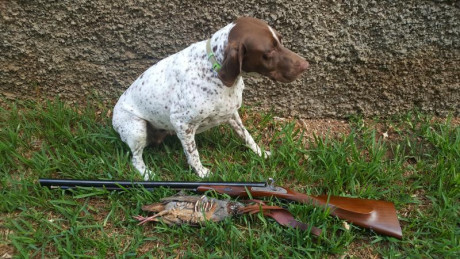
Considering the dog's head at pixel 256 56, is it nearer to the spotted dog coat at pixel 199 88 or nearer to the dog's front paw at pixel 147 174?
the spotted dog coat at pixel 199 88

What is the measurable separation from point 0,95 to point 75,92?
0.73m

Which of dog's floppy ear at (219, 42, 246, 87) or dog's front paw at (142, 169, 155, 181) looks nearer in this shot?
dog's floppy ear at (219, 42, 246, 87)

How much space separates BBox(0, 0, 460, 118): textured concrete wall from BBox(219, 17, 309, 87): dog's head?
0.84 meters

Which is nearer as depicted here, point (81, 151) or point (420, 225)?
point (420, 225)

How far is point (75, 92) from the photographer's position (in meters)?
3.78

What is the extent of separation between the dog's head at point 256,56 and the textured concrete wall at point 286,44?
2.77 feet

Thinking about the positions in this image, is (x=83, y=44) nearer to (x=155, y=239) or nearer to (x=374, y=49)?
(x=155, y=239)

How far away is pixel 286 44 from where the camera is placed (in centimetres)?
334

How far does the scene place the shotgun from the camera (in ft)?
8.21

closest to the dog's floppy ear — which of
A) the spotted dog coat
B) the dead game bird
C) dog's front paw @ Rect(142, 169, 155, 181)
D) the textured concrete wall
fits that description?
the spotted dog coat

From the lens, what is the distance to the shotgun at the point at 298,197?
250 centimetres

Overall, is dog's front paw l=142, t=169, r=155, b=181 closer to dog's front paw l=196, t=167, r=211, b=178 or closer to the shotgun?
the shotgun

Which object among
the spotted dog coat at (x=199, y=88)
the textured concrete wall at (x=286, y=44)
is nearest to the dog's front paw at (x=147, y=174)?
the spotted dog coat at (x=199, y=88)

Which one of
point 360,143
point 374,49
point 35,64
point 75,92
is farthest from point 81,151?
point 374,49
